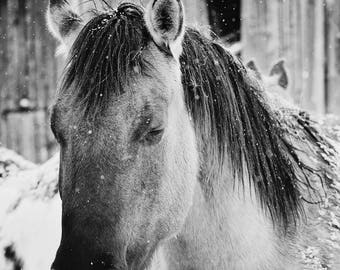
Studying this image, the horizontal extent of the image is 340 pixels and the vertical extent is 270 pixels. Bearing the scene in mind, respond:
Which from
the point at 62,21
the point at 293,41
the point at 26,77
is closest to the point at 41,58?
the point at 26,77

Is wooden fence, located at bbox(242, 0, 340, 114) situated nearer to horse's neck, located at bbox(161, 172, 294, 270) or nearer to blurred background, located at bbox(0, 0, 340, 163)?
blurred background, located at bbox(0, 0, 340, 163)

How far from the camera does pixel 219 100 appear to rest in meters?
2.43

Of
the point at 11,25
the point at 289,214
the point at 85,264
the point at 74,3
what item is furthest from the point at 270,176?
the point at 11,25

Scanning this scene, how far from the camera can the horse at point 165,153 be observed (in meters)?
2.04

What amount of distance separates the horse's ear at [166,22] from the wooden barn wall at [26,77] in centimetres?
570

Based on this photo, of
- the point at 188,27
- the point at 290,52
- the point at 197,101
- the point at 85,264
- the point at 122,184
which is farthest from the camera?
Result: the point at 290,52

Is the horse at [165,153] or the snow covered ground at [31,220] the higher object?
the horse at [165,153]

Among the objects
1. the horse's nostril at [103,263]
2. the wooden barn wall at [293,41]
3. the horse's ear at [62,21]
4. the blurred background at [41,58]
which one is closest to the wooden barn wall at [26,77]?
the blurred background at [41,58]

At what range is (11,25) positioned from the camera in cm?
792

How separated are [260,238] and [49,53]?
594 cm

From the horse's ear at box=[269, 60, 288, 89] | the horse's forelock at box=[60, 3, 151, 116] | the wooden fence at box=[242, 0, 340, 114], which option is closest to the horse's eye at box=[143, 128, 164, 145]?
the horse's forelock at box=[60, 3, 151, 116]

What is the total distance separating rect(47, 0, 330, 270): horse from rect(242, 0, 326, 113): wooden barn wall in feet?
15.0

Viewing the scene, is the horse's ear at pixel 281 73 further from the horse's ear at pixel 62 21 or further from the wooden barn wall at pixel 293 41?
the horse's ear at pixel 62 21

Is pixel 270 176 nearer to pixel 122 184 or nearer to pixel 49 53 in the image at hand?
pixel 122 184
